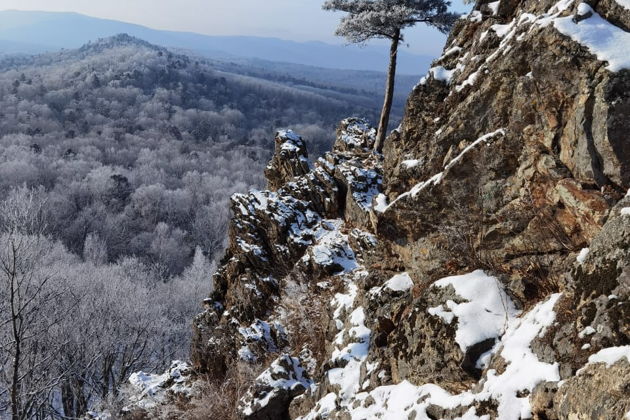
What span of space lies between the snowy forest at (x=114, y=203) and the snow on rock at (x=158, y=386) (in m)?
2.46

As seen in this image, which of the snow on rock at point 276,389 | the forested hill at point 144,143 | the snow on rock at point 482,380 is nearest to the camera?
the snow on rock at point 482,380

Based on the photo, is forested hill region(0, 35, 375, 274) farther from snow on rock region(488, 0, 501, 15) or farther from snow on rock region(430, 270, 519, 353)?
snow on rock region(488, 0, 501, 15)

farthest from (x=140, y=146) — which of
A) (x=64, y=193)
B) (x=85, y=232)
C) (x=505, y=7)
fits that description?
(x=505, y=7)

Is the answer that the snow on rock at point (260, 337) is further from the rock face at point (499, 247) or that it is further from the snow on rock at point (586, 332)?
→ the snow on rock at point (586, 332)

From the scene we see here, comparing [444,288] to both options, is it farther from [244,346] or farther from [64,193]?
[64,193]

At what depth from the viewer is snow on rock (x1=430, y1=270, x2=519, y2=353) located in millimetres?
5504

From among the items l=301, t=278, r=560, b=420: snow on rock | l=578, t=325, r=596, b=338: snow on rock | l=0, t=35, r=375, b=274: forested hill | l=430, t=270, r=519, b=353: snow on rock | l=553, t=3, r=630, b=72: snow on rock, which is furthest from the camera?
l=0, t=35, r=375, b=274: forested hill

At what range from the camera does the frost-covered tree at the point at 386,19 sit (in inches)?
591

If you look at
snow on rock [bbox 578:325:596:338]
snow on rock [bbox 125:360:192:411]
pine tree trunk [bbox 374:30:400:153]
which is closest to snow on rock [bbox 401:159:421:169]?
snow on rock [bbox 578:325:596:338]

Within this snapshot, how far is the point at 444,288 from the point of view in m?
6.32

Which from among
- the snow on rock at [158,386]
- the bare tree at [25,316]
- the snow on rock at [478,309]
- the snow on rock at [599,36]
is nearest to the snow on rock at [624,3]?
the snow on rock at [599,36]

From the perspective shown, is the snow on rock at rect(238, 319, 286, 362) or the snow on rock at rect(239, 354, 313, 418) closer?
the snow on rock at rect(239, 354, 313, 418)

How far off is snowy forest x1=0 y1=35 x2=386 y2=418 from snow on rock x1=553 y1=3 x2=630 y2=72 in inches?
436

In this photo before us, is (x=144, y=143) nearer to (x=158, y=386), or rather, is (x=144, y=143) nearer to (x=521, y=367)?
(x=158, y=386)
